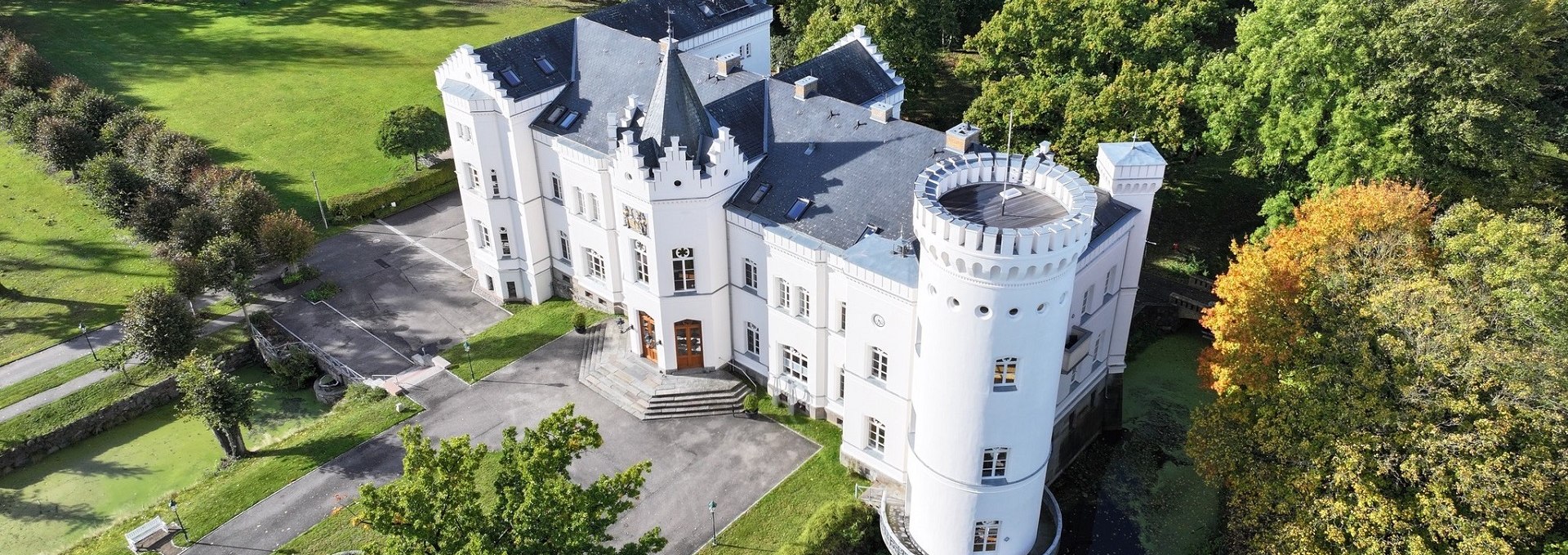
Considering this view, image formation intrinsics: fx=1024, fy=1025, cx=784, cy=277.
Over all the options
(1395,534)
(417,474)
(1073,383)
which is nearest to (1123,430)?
(1073,383)

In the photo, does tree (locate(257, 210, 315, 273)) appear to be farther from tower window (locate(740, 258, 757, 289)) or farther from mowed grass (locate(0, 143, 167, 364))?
tower window (locate(740, 258, 757, 289))

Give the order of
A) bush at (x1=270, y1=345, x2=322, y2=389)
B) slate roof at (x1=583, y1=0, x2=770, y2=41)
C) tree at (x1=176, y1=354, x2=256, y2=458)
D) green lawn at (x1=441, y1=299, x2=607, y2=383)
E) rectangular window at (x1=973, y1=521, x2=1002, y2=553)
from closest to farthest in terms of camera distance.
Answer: rectangular window at (x1=973, y1=521, x2=1002, y2=553) < tree at (x1=176, y1=354, x2=256, y2=458) < green lawn at (x1=441, y1=299, x2=607, y2=383) < bush at (x1=270, y1=345, x2=322, y2=389) < slate roof at (x1=583, y1=0, x2=770, y2=41)

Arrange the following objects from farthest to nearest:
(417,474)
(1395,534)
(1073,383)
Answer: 1. (1073,383)
2. (1395,534)
3. (417,474)

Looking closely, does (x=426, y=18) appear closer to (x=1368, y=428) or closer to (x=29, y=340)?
(x=29, y=340)

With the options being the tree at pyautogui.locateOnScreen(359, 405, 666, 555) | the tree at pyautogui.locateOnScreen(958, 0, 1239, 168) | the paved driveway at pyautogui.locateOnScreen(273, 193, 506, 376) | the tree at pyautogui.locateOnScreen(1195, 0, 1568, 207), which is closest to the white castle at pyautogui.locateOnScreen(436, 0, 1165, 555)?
the paved driveway at pyautogui.locateOnScreen(273, 193, 506, 376)

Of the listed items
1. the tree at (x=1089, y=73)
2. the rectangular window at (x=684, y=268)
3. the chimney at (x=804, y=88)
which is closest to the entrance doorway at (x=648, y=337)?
the rectangular window at (x=684, y=268)

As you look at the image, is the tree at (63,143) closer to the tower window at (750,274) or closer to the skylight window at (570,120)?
the skylight window at (570,120)

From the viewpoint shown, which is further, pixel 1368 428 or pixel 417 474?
pixel 1368 428
